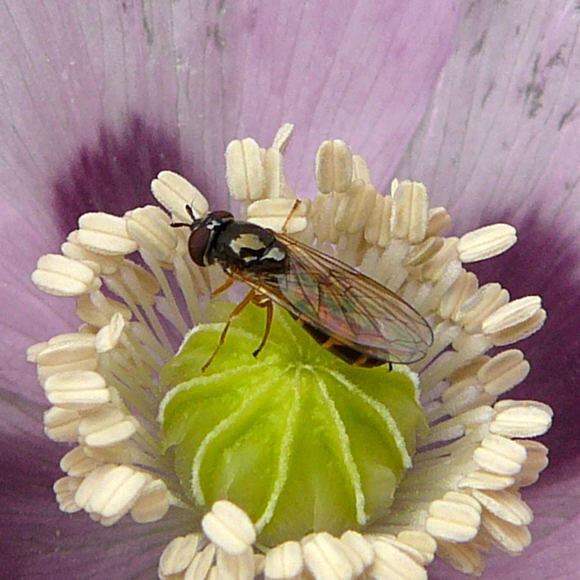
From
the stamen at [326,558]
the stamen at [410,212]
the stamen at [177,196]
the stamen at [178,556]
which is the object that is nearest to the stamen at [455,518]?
the stamen at [326,558]

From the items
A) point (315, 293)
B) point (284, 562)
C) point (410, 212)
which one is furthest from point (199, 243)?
point (284, 562)

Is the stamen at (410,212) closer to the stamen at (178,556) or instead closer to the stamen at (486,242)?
the stamen at (486,242)

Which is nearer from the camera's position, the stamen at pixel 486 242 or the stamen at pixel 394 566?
the stamen at pixel 394 566

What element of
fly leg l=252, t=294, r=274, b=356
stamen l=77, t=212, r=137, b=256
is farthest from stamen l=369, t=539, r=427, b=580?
stamen l=77, t=212, r=137, b=256

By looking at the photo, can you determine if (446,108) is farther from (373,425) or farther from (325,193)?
(373,425)

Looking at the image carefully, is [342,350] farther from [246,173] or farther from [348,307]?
[246,173]

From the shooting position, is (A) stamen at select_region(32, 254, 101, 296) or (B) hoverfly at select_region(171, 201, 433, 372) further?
(A) stamen at select_region(32, 254, 101, 296)

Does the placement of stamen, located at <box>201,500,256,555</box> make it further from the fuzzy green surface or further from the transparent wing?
the transparent wing
